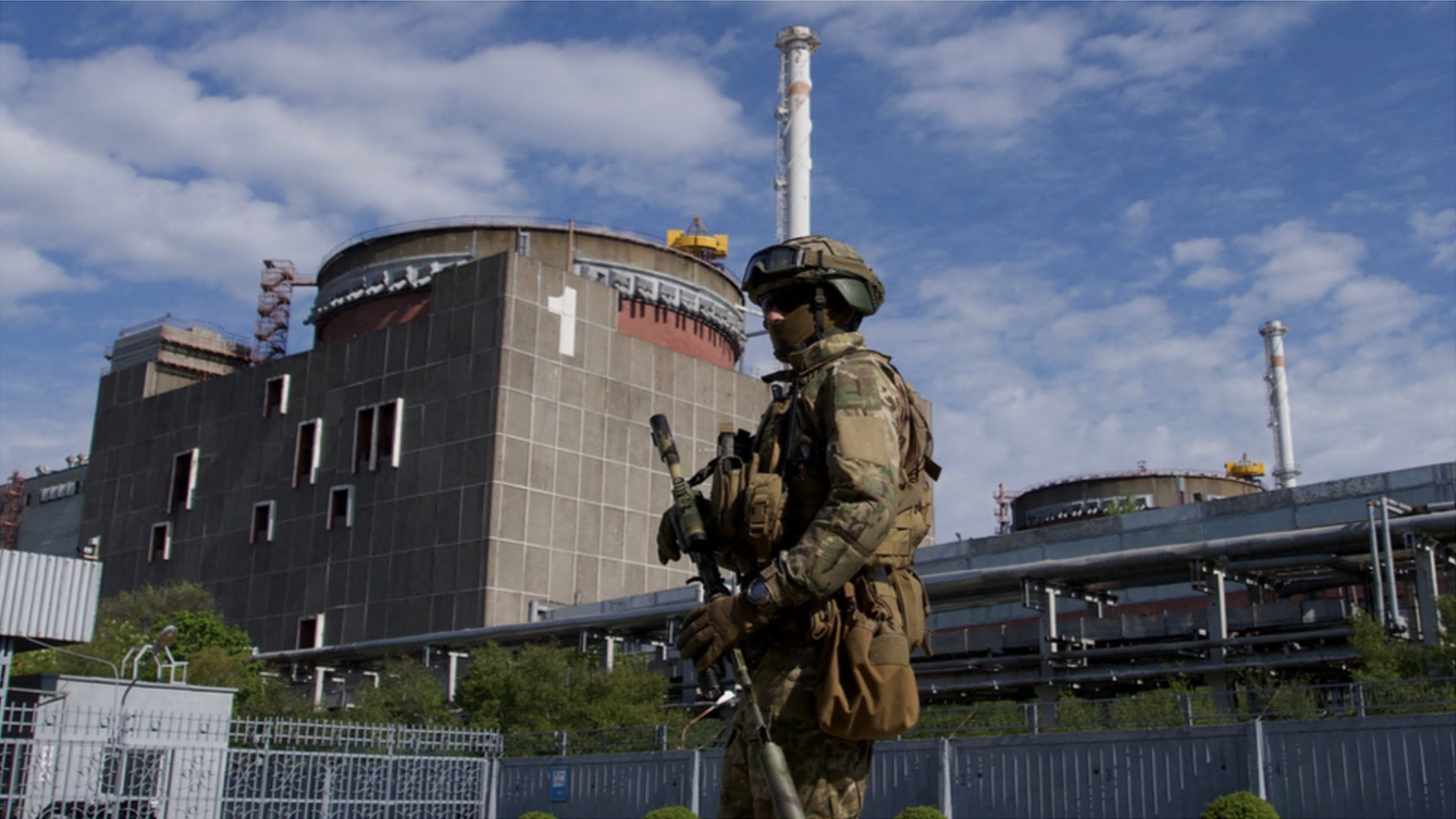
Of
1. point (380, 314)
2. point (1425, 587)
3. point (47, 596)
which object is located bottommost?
point (47, 596)

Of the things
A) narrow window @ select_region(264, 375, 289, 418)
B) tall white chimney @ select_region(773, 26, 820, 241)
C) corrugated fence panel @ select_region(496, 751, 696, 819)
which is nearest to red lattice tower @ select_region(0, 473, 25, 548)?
narrow window @ select_region(264, 375, 289, 418)

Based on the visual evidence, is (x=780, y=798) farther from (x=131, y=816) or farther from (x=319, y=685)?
(x=319, y=685)

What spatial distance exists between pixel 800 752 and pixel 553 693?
101 feet

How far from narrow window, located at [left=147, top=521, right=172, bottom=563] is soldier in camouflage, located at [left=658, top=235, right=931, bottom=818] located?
6735cm

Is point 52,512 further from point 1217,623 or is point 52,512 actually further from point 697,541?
point 697,541

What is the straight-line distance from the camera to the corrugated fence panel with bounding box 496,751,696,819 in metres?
24.0

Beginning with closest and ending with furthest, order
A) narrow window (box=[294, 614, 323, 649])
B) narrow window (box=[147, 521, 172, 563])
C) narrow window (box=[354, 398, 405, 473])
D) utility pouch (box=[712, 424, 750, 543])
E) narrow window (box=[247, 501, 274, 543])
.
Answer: utility pouch (box=[712, 424, 750, 543]) → narrow window (box=[294, 614, 323, 649]) → narrow window (box=[354, 398, 405, 473]) → narrow window (box=[247, 501, 274, 543]) → narrow window (box=[147, 521, 172, 563])

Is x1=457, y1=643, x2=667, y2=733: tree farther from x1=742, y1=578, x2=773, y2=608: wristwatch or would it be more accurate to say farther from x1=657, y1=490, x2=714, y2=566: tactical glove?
x1=742, y1=578, x2=773, y2=608: wristwatch

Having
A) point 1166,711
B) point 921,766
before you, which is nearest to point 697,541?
point 1166,711

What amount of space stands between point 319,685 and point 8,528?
4189 centimetres

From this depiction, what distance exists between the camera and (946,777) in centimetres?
2112

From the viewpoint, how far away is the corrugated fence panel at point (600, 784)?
24.0 meters

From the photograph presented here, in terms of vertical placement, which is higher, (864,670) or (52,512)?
(52,512)

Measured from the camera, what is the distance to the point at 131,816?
861 inches
